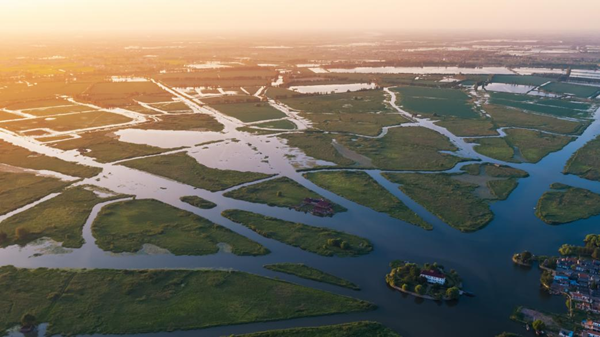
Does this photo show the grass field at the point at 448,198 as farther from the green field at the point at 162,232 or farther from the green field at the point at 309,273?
the green field at the point at 162,232

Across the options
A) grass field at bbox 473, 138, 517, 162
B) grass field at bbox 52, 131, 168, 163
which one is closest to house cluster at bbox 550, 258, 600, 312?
grass field at bbox 473, 138, 517, 162

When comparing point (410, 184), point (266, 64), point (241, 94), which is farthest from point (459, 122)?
point (266, 64)

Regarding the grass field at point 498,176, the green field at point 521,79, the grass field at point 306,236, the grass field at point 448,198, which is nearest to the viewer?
the grass field at point 306,236

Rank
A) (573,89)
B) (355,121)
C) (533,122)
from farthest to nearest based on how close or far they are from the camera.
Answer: (573,89) < (355,121) < (533,122)

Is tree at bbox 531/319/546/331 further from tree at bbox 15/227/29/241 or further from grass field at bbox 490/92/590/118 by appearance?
grass field at bbox 490/92/590/118

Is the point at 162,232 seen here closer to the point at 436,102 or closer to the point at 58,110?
the point at 58,110

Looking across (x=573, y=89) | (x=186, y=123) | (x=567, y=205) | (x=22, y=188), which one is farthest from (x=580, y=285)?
(x=573, y=89)

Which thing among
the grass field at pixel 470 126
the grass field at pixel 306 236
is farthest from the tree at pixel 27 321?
the grass field at pixel 470 126
